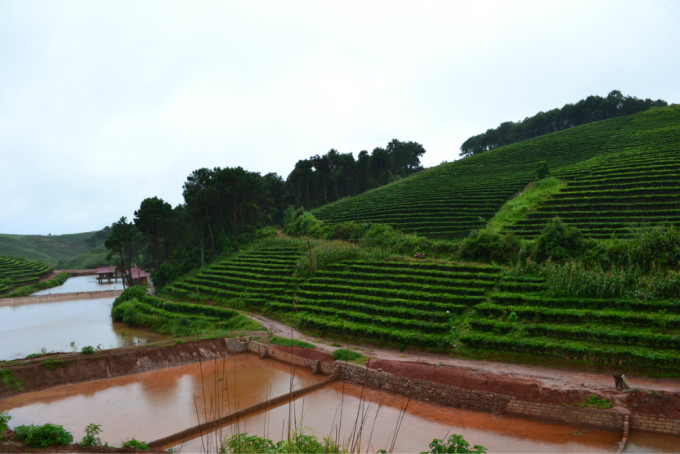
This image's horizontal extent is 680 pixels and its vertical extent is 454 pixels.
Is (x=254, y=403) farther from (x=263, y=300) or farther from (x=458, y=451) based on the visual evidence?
(x=263, y=300)

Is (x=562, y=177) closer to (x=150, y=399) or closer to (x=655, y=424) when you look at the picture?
(x=655, y=424)

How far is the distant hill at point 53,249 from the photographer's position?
79.3 metres

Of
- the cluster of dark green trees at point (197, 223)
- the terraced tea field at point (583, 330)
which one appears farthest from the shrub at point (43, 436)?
the cluster of dark green trees at point (197, 223)

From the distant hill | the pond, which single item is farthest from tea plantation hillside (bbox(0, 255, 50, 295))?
the pond

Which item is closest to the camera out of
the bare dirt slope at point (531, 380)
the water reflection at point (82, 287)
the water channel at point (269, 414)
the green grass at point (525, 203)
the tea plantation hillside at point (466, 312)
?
the water channel at point (269, 414)

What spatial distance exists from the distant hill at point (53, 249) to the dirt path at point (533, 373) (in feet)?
251

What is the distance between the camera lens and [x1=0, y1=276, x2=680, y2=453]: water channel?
33.9 ft

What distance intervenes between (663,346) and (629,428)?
4.19m

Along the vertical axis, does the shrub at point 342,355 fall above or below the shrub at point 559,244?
below

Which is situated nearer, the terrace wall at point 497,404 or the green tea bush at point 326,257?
the terrace wall at point 497,404

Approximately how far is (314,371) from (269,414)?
3.86 meters

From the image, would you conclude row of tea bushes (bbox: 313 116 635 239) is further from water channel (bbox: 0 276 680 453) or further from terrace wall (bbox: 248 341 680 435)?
water channel (bbox: 0 276 680 453)

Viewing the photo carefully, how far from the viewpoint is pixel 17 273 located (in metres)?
50.5

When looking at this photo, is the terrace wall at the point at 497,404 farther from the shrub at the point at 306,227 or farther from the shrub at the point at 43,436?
the shrub at the point at 306,227
